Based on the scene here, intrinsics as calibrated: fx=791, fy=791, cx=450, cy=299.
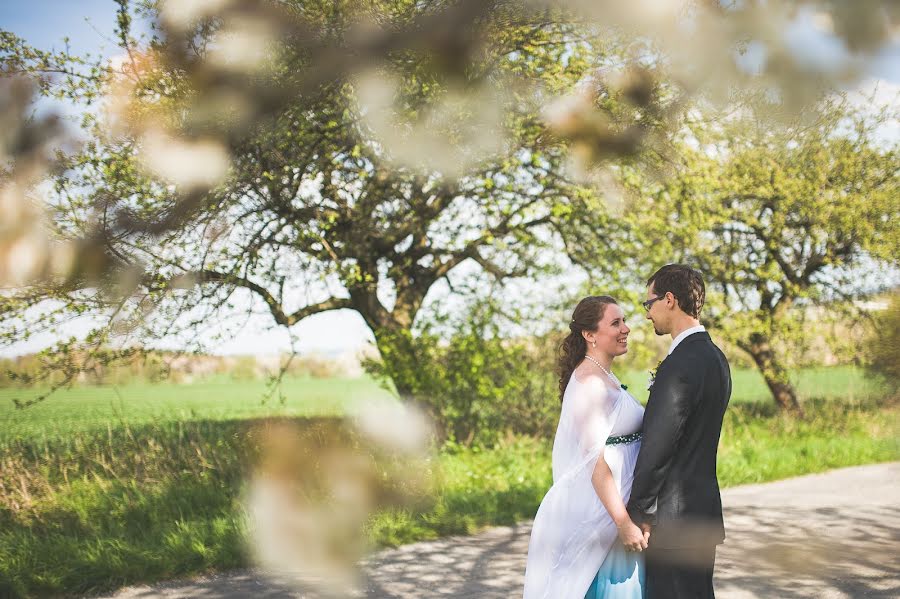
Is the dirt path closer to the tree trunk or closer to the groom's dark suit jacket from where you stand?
the groom's dark suit jacket

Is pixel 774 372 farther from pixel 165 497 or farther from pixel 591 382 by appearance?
pixel 591 382

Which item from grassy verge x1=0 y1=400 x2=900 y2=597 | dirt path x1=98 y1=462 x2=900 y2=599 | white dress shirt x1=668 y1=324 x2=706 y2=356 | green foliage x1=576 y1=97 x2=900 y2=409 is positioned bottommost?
dirt path x1=98 y1=462 x2=900 y2=599

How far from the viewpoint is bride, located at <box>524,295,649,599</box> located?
3.38m

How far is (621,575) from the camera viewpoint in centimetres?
343

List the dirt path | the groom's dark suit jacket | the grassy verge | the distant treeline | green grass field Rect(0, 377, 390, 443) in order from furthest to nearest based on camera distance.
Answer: green grass field Rect(0, 377, 390, 443), the distant treeline, the grassy verge, the dirt path, the groom's dark suit jacket

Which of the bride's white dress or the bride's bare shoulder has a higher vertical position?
the bride's bare shoulder

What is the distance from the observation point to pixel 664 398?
3.22 meters

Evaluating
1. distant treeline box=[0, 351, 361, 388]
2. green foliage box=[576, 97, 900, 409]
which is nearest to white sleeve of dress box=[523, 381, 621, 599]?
distant treeline box=[0, 351, 361, 388]

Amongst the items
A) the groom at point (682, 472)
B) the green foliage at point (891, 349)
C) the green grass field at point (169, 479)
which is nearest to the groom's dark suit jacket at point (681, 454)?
the groom at point (682, 472)

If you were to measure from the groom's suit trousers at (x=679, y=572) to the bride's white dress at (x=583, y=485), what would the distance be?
0.72 ft

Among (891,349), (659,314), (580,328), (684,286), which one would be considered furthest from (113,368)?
(891,349)

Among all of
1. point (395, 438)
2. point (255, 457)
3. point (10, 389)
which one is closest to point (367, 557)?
point (255, 457)

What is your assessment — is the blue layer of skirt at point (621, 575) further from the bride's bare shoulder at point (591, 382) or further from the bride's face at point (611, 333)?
the bride's face at point (611, 333)

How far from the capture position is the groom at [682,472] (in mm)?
3211
